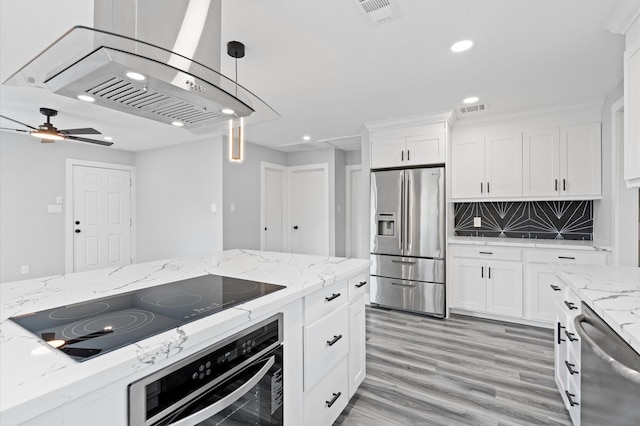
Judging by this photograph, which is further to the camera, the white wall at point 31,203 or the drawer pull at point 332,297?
the white wall at point 31,203

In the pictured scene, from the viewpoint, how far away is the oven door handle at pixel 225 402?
83 centimetres

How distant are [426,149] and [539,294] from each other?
198 centimetres

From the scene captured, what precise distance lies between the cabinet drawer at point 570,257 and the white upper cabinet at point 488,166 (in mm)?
711

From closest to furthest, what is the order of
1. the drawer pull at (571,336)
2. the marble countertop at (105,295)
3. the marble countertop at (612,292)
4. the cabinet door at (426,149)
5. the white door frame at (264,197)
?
the marble countertop at (105,295)
the marble countertop at (612,292)
the drawer pull at (571,336)
the cabinet door at (426,149)
the white door frame at (264,197)

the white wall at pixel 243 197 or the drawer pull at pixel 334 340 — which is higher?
the white wall at pixel 243 197

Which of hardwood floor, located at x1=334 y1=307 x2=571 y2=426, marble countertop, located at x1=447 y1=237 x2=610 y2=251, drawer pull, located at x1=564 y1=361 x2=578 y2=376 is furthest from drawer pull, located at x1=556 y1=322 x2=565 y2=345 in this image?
marble countertop, located at x1=447 y1=237 x2=610 y2=251

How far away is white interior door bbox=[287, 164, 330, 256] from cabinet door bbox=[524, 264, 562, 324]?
120 inches

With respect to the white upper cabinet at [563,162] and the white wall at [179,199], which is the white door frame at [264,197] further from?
the white upper cabinet at [563,162]

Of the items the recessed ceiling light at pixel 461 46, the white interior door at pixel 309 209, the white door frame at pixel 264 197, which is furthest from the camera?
the white interior door at pixel 309 209

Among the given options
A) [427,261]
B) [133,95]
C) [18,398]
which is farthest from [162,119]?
[427,261]

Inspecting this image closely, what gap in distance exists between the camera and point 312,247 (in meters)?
5.62

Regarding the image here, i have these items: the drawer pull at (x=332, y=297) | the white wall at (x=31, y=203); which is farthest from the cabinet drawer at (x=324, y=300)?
the white wall at (x=31, y=203)

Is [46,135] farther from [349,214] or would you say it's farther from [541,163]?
[541,163]

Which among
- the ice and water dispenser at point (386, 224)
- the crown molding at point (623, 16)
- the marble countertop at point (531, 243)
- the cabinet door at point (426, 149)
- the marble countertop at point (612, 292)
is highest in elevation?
the crown molding at point (623, 16)
